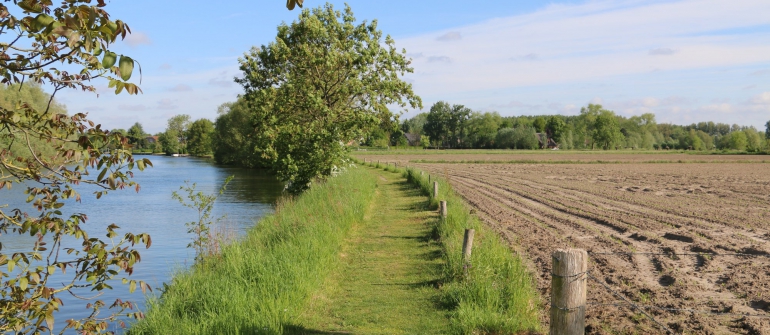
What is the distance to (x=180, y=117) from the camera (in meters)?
180

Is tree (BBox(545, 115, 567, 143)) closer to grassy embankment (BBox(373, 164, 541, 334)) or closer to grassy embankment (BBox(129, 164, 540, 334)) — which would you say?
grassy embankment (BBox(129, 164, 540, 334))

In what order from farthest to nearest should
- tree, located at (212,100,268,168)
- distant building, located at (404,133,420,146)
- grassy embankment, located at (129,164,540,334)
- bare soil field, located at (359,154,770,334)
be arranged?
distant building, located at (404,133,420,146), tree, located at (212,100,268,168), bare soil field, located at (359,154,770,334), grassy embankment, located at (129,164,540,334)

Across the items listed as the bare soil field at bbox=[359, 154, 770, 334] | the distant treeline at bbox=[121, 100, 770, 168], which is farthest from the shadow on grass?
the distant treeline at bbox=[121, 100, 770, 168]

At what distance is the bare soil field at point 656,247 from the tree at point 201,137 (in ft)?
345

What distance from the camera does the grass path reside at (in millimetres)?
8531

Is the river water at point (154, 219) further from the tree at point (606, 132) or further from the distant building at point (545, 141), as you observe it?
the tree at point (606, 132)

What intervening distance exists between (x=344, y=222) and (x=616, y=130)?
151 meters

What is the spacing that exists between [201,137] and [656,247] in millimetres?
124139

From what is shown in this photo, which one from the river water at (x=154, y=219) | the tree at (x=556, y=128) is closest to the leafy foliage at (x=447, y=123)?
the tree at (x=556, y=128)

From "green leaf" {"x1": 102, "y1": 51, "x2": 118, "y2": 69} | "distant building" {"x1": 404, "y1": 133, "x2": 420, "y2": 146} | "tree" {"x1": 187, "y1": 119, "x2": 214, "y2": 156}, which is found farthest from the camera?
"distant building" {"x1": 404, "y1": 133, "x2": 420, "y2": 146}

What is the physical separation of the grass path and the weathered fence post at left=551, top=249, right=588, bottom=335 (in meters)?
2.62

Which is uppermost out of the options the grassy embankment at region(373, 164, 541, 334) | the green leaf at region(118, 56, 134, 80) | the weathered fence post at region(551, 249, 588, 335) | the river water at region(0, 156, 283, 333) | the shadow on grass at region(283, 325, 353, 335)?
the green leaf at region(118, 56, 134, 80)

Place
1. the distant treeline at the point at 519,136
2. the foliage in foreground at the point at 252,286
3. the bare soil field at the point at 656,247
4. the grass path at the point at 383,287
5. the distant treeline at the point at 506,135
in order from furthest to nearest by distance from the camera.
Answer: the distant treeline at the point at 519,136, the distant treeline at the point at 506,135, the bare soil field at the point at 656,247, the grass path at the point at 383,287, the foliage in foreground at the point at 252,286

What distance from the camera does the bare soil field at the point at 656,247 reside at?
28.5ft
